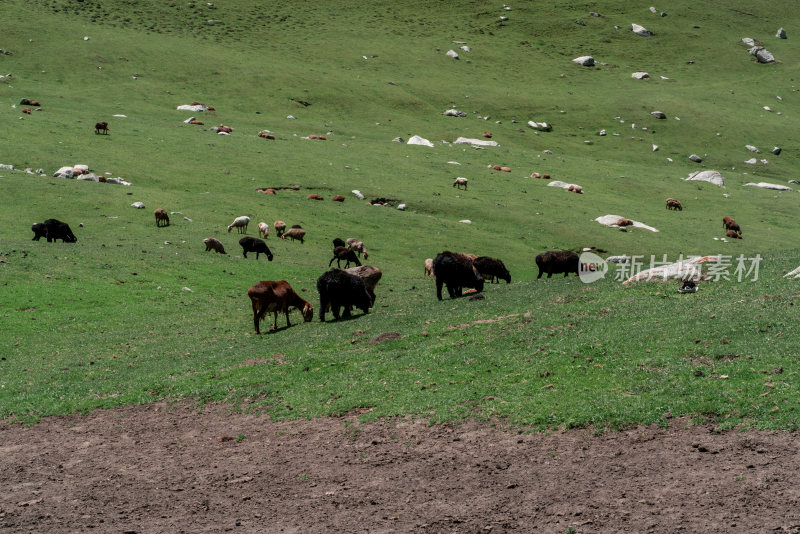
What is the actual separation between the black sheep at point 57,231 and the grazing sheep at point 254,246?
8581 mm

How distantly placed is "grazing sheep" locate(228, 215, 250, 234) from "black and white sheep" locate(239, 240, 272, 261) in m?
4.11

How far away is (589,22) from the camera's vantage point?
125 meters

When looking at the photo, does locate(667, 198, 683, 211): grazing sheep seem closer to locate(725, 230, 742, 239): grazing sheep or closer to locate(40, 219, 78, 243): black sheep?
locate(725, 230, 742, 239): grazing sheep

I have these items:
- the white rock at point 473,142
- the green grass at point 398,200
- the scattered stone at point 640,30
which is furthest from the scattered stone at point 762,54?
the white rock at point 473,142

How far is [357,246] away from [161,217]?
11668mm

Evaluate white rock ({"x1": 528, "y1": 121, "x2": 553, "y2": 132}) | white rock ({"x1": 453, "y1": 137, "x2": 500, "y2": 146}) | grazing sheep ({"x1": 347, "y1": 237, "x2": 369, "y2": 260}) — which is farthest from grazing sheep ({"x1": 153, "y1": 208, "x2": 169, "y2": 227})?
white rock ({"x1": 528, "y1": 121, "x2": 553, "y2": 132})

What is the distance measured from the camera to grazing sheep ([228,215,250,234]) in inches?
1750

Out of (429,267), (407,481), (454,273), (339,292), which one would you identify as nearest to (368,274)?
(454,273)

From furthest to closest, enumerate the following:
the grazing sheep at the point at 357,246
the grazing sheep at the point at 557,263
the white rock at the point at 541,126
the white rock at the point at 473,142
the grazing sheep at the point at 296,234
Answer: the white rock at the point at 541,126, the white rock at the point at 473,142, the grazing sheep at the point at 296,234, the grazing sheep at the point at 357,246, the grazing sheep at the point at 557,263

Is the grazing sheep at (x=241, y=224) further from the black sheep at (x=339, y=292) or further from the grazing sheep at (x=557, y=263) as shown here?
the black sheep at (x=339, y=292)

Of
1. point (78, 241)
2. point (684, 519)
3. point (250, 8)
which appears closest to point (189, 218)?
point (78, 241)

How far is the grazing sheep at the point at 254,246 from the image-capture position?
40156 millimetres

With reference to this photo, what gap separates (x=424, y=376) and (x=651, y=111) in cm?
8613

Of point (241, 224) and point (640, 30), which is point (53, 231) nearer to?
point (241, 224)
